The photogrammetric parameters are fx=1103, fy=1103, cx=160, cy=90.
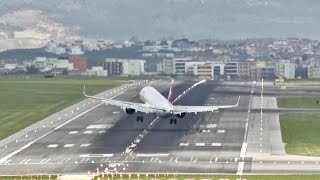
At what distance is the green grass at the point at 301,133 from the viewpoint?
126500mm

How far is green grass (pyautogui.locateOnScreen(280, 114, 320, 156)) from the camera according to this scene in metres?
126

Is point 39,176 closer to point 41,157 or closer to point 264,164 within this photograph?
point 41,157

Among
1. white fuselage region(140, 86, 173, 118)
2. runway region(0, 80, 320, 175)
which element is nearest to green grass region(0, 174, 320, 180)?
runway region(0, 80, 320, 175)

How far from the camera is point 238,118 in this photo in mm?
164125

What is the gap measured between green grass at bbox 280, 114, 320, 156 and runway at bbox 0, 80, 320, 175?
1.60 m

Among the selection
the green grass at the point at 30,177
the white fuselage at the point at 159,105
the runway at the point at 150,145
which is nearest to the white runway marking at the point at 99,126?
the runway at the point at 150,145

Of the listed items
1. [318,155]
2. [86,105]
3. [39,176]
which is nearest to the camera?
[39,176]

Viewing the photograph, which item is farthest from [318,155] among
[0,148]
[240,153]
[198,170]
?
[0,148]

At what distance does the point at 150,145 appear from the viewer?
13062 centimetres

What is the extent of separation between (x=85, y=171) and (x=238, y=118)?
57.4 m

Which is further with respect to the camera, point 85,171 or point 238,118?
point 238,118

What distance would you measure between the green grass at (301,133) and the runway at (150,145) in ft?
5.24

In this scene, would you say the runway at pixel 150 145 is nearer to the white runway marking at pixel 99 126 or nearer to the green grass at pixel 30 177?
→ the white runway marking at pixel 99 126

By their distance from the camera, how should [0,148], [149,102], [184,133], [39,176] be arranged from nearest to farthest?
[39,176] → [0,148] → [184,133] → [149,102]
